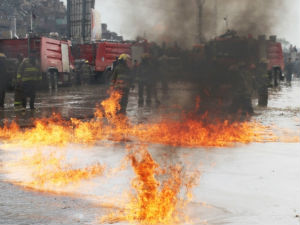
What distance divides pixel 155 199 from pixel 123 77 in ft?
22.7

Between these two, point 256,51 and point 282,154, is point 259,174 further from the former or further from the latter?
point 256,51

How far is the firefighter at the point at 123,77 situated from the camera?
1059 cm

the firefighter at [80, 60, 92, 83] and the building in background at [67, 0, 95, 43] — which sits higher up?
the building in background at [67, 0, 95, 43]

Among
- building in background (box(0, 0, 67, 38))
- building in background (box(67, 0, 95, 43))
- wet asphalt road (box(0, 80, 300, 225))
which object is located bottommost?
wet asphalt road (box(0, 80, 300, 225))

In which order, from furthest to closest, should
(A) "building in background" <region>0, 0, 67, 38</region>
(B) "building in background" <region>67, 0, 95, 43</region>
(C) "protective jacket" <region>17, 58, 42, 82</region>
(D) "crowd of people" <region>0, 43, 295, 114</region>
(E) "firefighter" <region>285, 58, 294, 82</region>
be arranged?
1. (A) "building in background" <region>0, 0, 67, 38</region>
2. (E) "firefighter" <region>285, 58, 294, 82</region>
3. (B) "building in background" <region>67, 0, 95, 43</region>
4. (C) "protective jacket" <region>17, 58, 42, 82</region>
5. (D) "crowd of people" <region>0, 43, 295, 114</region>

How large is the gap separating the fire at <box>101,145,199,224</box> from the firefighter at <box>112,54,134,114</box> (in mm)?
5728

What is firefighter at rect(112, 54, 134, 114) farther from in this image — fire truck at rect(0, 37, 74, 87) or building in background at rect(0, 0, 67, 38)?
building in background at rect(0, 0, 67, 38)

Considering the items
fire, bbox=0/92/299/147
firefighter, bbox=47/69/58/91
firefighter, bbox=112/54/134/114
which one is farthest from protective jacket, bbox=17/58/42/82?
firefighter, bbox=47/69/58/91

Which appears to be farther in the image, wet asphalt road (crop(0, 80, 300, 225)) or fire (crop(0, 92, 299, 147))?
fire (crop(0, 92, 299, 147))

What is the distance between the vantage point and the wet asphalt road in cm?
385

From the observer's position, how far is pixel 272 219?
149 inches

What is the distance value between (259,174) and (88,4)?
2817 cm

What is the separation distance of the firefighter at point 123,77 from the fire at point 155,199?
5.73 metres

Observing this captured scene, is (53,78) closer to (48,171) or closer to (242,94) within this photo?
(242,94)
